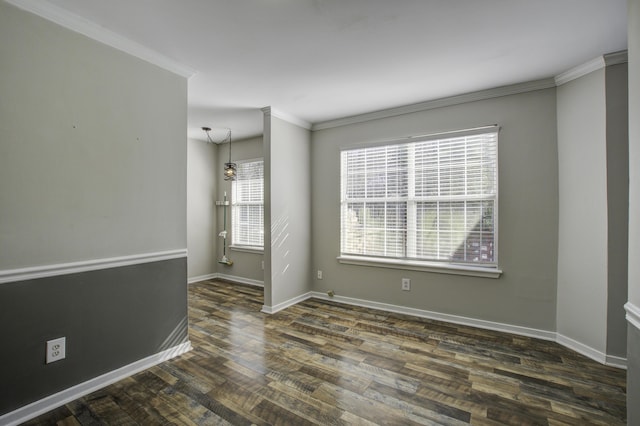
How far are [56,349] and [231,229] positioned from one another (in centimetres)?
359

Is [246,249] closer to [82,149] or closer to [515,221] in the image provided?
[82,149]

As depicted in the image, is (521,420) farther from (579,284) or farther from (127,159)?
(127,159)

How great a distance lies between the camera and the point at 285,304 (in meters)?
3.87

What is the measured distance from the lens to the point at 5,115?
1735 millimetres

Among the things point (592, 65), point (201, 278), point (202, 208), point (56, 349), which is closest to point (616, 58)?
point (592, 65)

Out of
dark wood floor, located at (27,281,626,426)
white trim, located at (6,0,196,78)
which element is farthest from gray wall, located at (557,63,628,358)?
white trim, located at (6,0,196,78)

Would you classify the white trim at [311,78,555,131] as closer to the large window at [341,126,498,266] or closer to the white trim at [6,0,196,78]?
the large window at [341,126,498,266]

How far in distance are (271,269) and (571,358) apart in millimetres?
2994

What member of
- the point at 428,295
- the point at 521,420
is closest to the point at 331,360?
the point at 521,420

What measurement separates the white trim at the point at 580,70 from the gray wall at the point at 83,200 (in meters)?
3.41

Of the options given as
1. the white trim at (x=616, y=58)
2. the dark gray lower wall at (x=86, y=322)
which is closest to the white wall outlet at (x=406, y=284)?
the dark gray lower wall at (x=86, y=322)

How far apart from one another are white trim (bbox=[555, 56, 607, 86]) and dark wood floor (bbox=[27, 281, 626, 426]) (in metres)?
2.42

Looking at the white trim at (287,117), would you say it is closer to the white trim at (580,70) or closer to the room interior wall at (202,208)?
the room interior wall at (202,208)

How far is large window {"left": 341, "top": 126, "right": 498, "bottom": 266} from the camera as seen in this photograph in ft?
10.4
